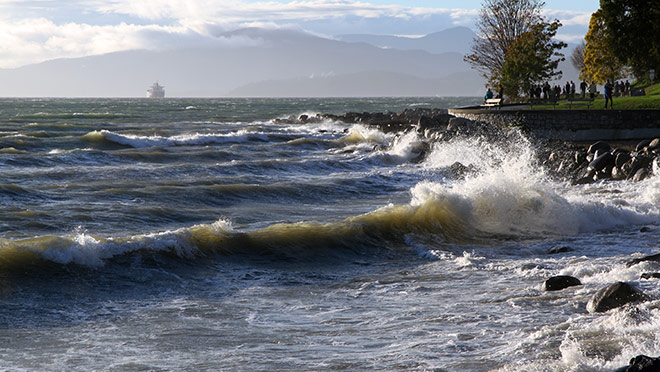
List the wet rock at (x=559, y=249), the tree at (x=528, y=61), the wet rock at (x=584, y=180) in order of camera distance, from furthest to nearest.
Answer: the tree at (x=528, y=61) < the wet rock at (x=584, y=180) < the wet rock at (x=559, y=249)

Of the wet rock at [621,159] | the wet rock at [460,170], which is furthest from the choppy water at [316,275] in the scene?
the wet rock at [460,170]

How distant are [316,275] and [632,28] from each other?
34.3 meters

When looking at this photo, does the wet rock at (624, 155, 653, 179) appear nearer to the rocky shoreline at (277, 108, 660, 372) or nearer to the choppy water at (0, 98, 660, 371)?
the rocky shoreline at (277, 108, 660, 372)

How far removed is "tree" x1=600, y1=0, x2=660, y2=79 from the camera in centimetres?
3941

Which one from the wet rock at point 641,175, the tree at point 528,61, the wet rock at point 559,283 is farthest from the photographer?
the tree at point 528,61

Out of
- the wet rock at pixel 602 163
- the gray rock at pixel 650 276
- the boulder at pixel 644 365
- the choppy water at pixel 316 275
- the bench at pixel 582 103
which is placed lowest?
the choppy water at pixel 316 275

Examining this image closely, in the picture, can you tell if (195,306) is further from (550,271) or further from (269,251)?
(550,271)

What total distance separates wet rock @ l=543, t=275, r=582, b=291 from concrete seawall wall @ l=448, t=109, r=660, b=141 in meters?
20.6

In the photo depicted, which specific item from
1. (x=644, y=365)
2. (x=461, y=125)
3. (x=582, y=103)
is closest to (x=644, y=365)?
(x=644, y=365)

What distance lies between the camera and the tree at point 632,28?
129 ft

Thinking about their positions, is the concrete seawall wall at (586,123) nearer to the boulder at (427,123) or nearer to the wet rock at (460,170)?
the boulder at (427,123)

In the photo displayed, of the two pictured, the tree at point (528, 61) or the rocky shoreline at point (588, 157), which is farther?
the tree at point (528, 61)

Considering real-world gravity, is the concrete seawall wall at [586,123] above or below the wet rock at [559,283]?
above

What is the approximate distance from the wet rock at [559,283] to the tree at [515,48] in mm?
35310
